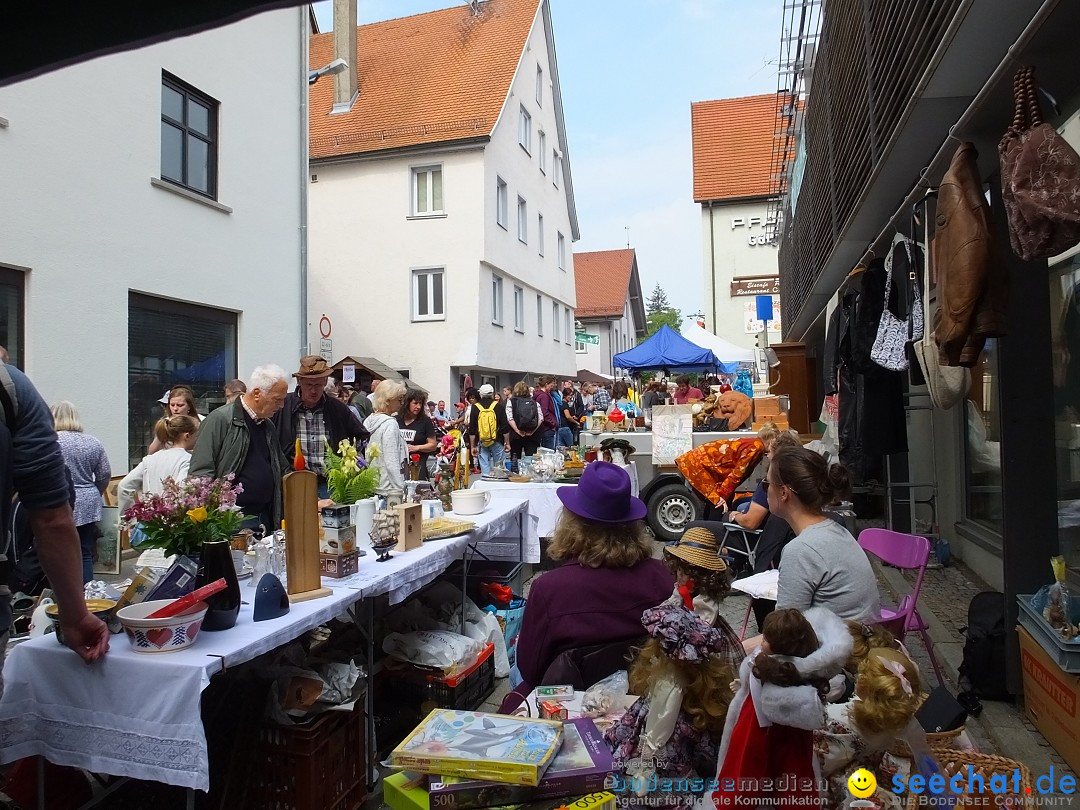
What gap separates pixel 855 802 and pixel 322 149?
20.8 m

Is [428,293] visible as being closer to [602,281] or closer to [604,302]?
[604,302]

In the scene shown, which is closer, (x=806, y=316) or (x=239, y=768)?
(x=239, y=768)

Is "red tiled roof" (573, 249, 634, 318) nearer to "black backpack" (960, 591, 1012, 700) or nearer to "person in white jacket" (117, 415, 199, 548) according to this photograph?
"person in white jacket" (117, 415, 199, 548)

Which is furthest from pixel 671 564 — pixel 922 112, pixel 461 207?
pixel 461 207

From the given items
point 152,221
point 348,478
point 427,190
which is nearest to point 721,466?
point 348,478

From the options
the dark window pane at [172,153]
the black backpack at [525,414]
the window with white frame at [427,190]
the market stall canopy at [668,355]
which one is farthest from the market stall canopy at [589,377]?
the dark window pane at [172,153]

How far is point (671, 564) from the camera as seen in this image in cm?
351

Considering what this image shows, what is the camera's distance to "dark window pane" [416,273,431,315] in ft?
64.9

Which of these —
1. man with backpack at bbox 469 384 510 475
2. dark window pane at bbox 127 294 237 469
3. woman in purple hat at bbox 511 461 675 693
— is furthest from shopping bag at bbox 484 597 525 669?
man with backpack at bbox 469 384 510 475

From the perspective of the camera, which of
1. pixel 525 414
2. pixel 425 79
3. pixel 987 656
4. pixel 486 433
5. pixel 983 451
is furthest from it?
pixel 425 79

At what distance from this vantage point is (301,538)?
305 cm

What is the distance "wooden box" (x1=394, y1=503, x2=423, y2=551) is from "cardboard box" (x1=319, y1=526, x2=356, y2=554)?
0.55 m

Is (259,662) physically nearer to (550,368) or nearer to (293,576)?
(293,576)

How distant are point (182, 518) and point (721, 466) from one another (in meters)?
5.44
